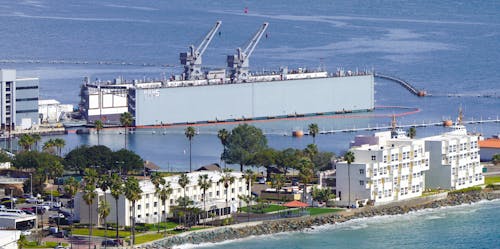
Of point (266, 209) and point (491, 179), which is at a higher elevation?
point (491, 179)

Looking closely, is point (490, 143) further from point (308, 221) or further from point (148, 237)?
point (148, 237)

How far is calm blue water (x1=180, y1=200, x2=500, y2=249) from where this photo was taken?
5100 centimetres

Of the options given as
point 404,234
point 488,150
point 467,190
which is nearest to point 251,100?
point 488,150

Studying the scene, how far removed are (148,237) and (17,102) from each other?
985 inches

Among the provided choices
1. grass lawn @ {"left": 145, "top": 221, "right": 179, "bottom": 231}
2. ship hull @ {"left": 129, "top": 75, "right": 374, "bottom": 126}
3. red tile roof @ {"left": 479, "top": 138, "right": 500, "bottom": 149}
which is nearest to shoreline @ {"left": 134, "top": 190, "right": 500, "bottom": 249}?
grass lawn @ {"left": 145, "top": 221, "right": 179, "bottom": 231}

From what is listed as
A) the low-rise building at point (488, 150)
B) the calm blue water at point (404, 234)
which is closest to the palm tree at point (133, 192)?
the calm blue water at point (404, 234)

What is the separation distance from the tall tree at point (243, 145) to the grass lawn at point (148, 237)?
10653mm

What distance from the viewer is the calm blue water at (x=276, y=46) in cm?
7775

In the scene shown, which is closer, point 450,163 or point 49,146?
point 450,163

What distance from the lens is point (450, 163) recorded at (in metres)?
59.0

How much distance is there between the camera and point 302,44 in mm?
112250

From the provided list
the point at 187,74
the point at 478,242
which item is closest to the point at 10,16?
the point at 187,74

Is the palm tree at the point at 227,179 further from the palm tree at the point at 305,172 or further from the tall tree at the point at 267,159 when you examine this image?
the tall tree at the point at 267,159

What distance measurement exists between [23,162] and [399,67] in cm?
4325
